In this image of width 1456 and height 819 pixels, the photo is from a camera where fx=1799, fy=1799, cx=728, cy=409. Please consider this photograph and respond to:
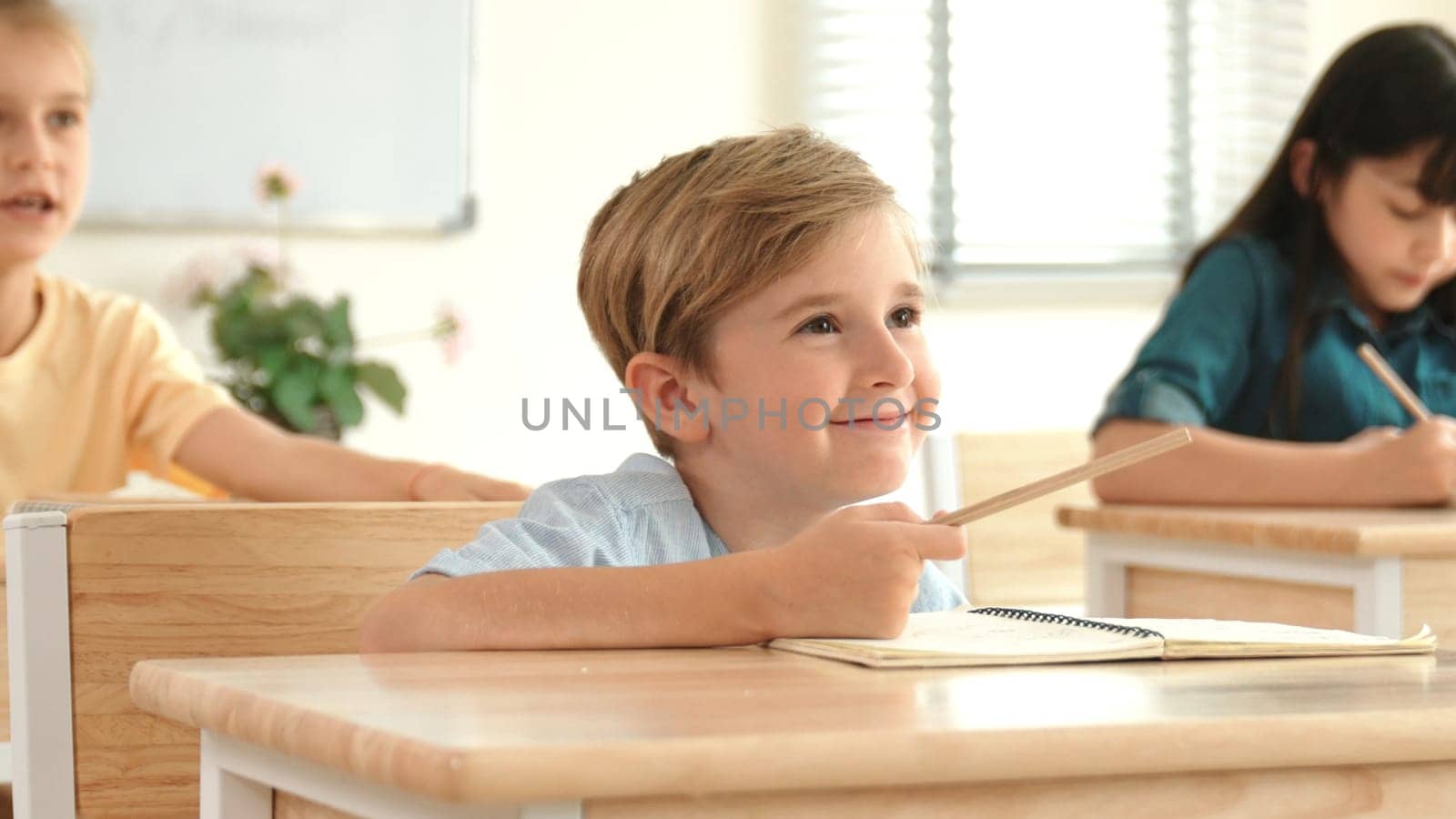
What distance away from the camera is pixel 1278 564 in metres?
1.67

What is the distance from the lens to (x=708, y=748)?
566mm

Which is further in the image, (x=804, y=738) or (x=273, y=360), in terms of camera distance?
(x=273, y=360)

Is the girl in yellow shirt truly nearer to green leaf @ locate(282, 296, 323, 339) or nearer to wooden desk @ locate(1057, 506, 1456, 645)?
green leaf @ locate(282, 296, 323, 339)

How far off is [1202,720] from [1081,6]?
10.9 ft

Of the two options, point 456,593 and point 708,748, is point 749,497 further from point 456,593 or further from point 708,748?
point 708,748

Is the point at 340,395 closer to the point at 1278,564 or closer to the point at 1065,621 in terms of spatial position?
the point at 1278,564

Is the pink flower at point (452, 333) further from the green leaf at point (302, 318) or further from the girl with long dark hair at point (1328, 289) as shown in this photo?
the girl with long dark hair at point (1328, 289)

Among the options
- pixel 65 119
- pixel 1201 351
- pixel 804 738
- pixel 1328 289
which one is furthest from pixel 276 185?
pixel 804 738

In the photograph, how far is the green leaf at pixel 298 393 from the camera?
9.02 feet

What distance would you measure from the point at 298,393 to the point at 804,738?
229cm

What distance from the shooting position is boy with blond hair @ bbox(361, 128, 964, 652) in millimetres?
1118


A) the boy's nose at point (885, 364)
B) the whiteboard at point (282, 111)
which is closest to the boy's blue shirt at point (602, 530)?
the boy's nose at point (885, 364)

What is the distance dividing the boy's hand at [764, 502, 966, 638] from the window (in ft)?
8.96

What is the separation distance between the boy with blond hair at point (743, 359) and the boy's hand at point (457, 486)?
0.56 ft
